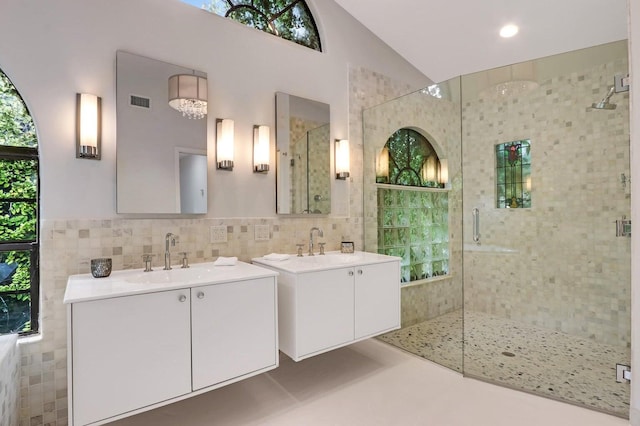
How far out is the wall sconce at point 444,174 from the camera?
10.1 feet

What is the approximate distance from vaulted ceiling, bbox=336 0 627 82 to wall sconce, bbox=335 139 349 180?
1.31 metres

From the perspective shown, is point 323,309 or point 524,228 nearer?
point 323,309

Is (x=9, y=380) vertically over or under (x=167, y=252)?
under

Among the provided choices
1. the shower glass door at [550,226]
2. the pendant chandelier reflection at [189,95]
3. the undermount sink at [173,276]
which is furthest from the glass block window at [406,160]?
the undermount sink at [173,276]

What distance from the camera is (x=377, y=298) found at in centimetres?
254

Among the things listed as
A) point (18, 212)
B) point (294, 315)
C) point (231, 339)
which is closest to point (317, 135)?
point (294, 315)

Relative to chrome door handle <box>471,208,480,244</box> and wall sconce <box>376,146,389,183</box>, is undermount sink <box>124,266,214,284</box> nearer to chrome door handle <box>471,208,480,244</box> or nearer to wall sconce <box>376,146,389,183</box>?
wall sconce <box>376,146,389,183</box>

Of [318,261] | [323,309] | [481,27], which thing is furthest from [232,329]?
[481,27]

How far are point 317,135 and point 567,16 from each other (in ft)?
7.42

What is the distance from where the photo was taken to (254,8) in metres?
2.70

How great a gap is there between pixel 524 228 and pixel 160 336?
3087 millimetres

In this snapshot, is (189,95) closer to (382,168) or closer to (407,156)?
(382,168)

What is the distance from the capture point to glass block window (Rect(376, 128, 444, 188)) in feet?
10.7

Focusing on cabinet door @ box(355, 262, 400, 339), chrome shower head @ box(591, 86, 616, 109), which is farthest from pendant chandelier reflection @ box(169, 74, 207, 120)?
chrome shower head @ box(591, 86, 616, 109)
